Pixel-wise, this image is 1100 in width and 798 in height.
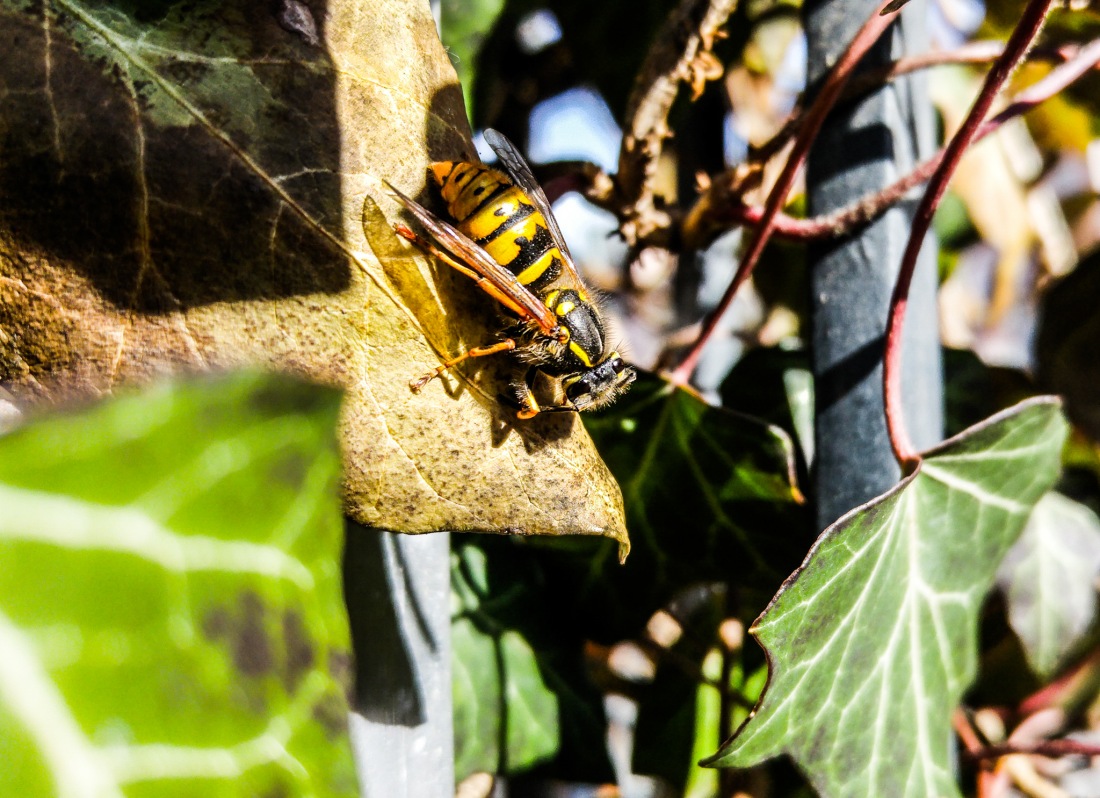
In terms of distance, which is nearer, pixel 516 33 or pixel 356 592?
pixel 356 592

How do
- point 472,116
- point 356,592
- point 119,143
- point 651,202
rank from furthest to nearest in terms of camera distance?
point 472,116
point 651,202
point 356,592
point 119,143

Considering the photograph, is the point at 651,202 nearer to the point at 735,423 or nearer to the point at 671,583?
the point at 735,423

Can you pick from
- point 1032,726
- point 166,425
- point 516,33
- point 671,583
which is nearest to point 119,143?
point 166,425

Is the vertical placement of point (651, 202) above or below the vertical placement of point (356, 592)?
above

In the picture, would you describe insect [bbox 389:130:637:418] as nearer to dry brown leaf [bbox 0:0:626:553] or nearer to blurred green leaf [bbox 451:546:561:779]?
dry brown leaf [bbox 0:0:626:553]

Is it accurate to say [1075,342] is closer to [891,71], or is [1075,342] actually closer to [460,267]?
[891,71]
